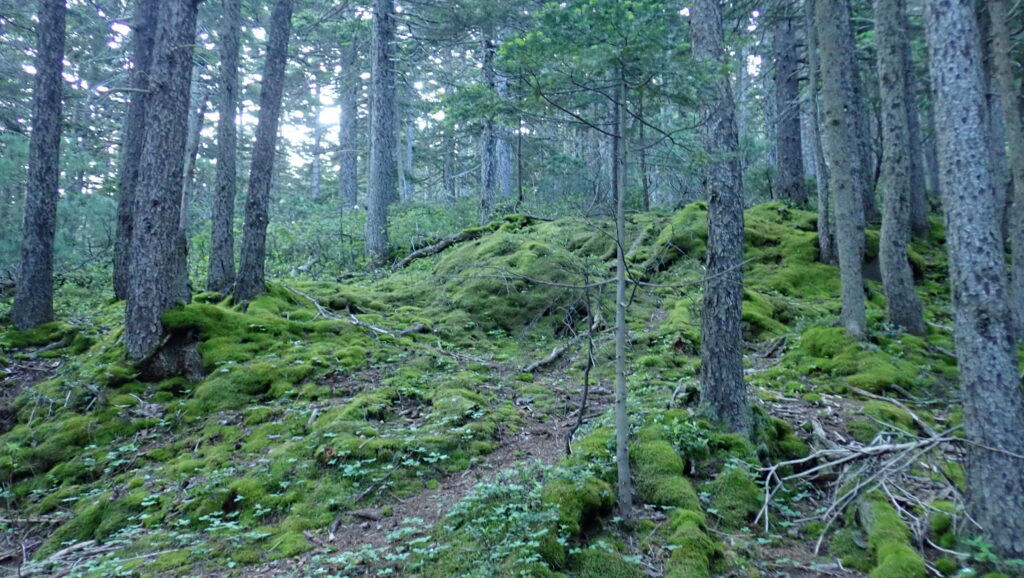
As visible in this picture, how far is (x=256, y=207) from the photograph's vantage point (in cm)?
929

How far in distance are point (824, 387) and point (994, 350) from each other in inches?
149

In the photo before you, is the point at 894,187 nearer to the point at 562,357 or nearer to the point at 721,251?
the point at 721,251

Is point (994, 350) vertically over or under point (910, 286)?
under

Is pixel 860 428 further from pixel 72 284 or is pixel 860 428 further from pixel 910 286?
pixel 72 284

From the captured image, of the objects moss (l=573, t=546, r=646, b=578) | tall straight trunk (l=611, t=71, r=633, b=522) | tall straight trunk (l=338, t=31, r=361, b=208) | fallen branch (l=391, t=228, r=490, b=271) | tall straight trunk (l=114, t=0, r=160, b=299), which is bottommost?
moss (l=573, t=546, r=646, b=578)

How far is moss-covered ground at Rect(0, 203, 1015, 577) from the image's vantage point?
417cm

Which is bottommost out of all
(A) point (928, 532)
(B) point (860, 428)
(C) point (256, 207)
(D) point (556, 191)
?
(A) point (928, 532)

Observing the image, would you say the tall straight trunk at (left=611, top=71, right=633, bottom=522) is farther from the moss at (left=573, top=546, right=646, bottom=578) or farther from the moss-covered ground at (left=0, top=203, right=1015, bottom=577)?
the moss at (left=573, top=546, right=646, bottom=578)

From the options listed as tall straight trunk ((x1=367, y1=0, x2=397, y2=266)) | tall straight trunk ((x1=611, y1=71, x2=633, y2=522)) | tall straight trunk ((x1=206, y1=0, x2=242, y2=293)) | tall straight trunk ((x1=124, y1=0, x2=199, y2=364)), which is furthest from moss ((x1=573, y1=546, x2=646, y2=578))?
tall straight trunk ((x1=367, y1=0, x2=397, y2=266))

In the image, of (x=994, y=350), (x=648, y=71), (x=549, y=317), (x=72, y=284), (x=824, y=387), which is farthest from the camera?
(x=72, y=284)

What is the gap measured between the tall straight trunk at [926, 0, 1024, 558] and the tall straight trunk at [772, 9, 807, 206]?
463 inches

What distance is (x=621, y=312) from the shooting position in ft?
14.0

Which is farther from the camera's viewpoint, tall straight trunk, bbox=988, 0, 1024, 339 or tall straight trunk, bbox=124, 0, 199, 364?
tall straight trunk, bbox=988, 0, 1024, 339

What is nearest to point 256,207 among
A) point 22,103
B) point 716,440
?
point 716,440
